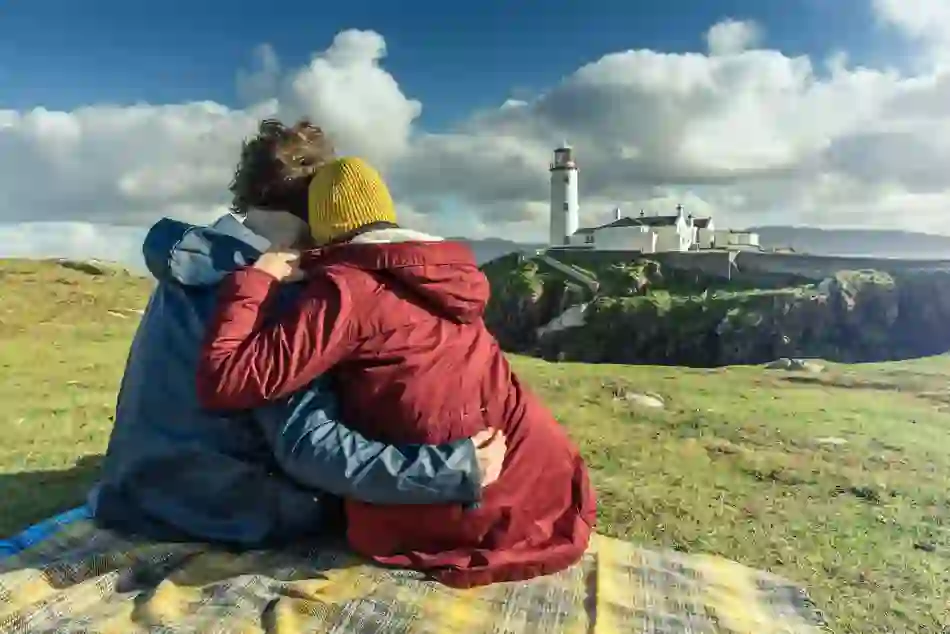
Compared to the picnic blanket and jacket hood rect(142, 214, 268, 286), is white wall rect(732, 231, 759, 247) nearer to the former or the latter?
the picnic blanket

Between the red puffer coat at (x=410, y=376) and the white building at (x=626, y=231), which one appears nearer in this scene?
the red puffer coat at (x=410, y=376)

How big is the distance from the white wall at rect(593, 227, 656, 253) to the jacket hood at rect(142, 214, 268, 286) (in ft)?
166

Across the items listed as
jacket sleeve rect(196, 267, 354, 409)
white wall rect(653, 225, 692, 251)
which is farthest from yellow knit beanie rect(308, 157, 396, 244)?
white wall rect(653, 225, 692, 251)

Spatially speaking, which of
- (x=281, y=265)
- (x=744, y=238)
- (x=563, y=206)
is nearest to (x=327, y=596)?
(x=281, y=265)

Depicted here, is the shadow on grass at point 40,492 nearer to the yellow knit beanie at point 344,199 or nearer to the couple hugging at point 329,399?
the couple hugging at point 329,399

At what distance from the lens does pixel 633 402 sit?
6.27 meters

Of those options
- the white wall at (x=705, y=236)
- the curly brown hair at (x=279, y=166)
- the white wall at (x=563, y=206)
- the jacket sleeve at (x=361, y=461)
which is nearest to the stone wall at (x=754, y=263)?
the white wall at (x=705, y=236)

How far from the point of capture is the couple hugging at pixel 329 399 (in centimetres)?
233

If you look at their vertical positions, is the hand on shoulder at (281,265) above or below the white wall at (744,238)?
below

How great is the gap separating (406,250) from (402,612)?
105 centimetres

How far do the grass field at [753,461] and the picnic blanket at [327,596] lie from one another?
40 centimetres

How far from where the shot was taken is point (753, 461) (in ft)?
15.1

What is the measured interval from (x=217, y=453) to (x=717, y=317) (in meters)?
34.7

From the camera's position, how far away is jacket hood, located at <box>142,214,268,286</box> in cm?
253
